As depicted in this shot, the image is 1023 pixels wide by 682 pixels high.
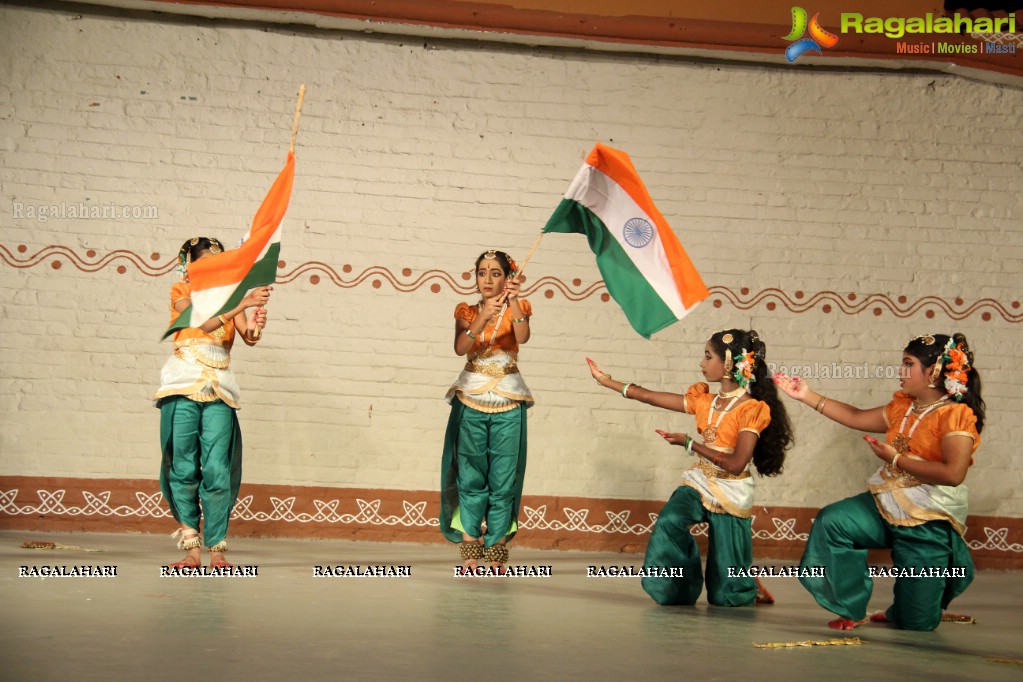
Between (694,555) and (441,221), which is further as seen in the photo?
(441,221)

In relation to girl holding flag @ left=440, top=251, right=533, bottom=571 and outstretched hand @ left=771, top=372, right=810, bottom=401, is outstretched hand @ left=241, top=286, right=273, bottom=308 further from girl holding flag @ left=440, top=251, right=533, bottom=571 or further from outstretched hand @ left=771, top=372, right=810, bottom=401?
outstretched hand @ left=771, top=372, right=810, bottom=401

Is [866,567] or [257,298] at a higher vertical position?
[257,298]

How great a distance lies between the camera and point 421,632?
3764 millimetres

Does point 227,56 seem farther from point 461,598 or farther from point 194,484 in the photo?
point 461,598

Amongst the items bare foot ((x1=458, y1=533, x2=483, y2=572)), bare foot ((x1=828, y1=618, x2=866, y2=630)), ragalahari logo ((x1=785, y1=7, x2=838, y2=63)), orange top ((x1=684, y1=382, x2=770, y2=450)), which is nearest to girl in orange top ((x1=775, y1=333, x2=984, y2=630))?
bare foot ((x1=828, y1=618, x2=866, y2=630))

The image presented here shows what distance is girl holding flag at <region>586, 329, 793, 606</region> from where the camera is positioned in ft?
15.8

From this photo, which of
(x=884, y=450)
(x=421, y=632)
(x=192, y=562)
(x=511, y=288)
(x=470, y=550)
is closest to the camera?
(x=421, y=632)

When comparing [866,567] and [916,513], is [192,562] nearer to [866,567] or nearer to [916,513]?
[866,567]

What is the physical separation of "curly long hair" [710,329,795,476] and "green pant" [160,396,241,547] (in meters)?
2.22

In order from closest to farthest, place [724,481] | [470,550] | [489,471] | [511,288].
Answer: [724,481] → [511,288] → [470,550] → [489,471]

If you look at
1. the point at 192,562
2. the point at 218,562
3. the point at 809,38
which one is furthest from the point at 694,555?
the point at 809,38

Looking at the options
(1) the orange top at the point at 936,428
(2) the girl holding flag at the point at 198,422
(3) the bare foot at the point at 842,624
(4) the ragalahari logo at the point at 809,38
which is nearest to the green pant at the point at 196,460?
(2) the girl holding flag at the point at 198,422

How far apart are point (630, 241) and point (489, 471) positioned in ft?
4.47

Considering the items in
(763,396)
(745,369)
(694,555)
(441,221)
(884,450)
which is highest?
(441,221)
